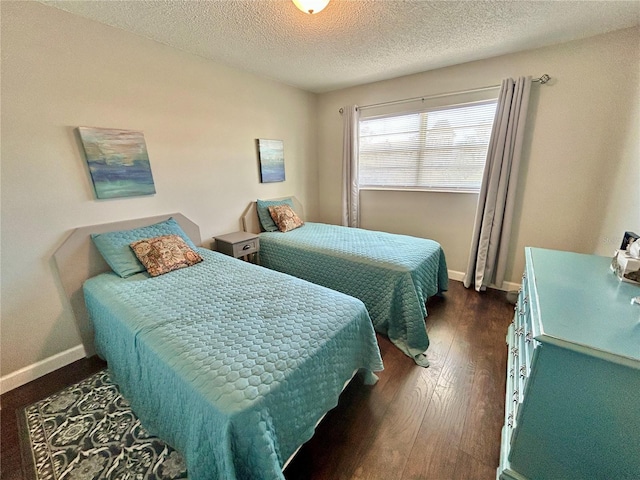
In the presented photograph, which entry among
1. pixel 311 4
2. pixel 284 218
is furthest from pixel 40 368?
pixel 311 4

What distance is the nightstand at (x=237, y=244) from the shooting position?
2.59 m

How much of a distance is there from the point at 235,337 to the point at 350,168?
9.38 ft

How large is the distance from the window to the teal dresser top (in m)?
1.67

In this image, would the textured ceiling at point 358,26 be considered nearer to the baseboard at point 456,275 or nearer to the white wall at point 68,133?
the white wall at point 68,133

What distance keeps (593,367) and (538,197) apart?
2.27m

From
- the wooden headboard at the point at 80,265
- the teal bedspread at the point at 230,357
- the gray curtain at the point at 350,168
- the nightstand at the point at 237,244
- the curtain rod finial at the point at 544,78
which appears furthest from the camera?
the gray curtain at the point at 350,168

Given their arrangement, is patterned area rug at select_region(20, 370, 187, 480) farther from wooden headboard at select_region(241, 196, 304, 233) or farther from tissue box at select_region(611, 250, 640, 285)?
tissue box at select_region(611, 250, 640, 285)

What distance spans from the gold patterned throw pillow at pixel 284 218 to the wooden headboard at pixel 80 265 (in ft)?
4.84

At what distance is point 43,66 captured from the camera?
1.60 metres

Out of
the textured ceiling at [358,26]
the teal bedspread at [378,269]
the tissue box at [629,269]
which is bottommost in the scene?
the teal bedspread at [378,269]

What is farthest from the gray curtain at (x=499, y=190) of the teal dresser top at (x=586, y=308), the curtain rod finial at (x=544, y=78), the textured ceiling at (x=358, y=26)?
the teal dresser top at (x=586, y=308)

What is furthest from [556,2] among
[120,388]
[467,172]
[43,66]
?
[120,388]

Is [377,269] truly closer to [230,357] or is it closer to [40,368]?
[230,357]

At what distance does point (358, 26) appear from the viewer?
186 centimetres
